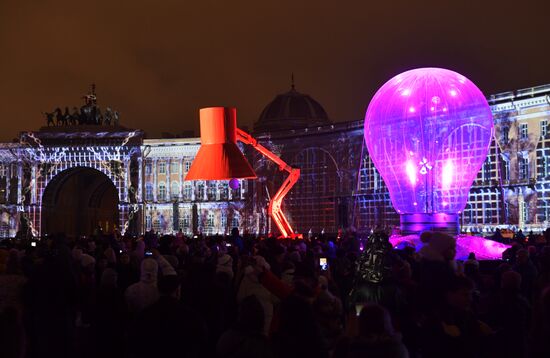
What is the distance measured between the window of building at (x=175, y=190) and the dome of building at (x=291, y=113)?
12.2 meters

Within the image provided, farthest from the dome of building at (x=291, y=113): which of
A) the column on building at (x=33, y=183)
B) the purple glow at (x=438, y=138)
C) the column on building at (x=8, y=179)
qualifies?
the purple glow at (x=438, y=138)

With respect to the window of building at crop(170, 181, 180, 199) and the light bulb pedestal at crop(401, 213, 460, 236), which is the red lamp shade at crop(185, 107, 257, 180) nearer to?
the light bulb pedestal at crop(401, 213, 460, 236)

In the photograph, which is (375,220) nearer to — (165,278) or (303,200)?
(303,200)

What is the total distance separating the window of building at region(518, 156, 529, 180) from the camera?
51281 mm

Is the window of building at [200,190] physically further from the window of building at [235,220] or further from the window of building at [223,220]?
the window of building at [235,220]

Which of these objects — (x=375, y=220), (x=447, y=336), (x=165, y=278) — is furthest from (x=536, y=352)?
(x=375, y=220)

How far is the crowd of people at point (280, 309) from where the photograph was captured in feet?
25.1

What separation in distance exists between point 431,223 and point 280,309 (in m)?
21.2

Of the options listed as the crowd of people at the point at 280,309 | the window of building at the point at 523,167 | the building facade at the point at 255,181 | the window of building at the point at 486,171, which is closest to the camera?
the crowd of people at the point at 280,309

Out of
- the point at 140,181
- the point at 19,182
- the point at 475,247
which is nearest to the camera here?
the point at 475,247

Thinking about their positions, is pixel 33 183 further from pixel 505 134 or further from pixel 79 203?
pixel 505 134

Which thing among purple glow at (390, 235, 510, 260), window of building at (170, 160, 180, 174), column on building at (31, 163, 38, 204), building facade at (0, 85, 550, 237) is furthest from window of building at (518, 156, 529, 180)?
column on building at (31, 163, 38, 204)

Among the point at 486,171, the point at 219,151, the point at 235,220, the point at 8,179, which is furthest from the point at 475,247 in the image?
the point at 8,179

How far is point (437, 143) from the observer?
29.0 meters
